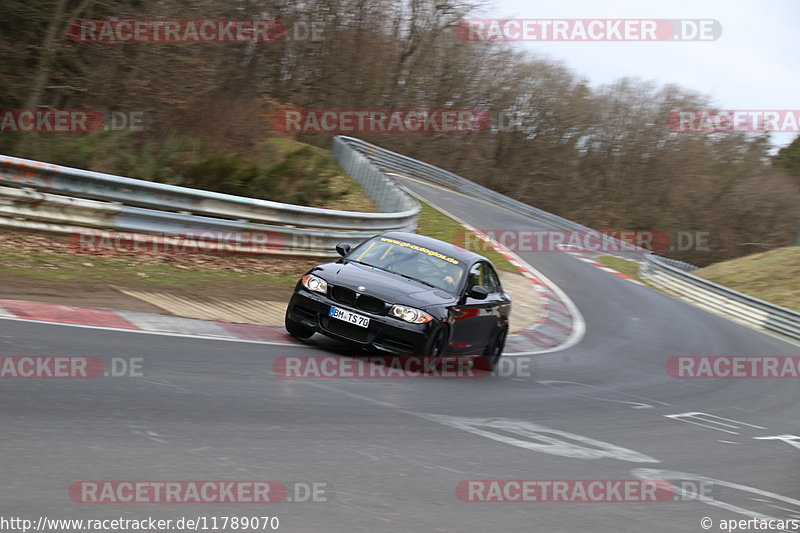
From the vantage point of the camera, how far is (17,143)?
1388 centimetres

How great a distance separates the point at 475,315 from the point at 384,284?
143cm

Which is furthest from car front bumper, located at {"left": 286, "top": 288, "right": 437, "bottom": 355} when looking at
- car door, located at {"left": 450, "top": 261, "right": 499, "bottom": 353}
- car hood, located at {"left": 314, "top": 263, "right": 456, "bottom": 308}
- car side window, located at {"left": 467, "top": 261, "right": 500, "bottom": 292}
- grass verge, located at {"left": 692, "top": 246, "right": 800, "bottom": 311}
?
grass verge, located at {"left": 692, "top": 246, "right": 800, "bottom": 311}

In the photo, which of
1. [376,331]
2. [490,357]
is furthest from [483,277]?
[376,331]

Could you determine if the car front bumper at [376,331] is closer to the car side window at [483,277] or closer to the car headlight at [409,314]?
the car headlight at [409,314]

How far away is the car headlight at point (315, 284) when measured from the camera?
914 cm

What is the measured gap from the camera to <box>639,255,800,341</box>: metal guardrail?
2286cm

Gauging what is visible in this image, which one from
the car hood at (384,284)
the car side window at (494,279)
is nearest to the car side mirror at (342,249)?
the car hood at (384,284)

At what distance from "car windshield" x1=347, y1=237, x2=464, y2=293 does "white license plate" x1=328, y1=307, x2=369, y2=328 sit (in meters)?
1.19

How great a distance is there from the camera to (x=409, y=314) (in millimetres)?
8922

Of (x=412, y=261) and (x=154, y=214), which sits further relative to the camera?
(x=154, y=214)

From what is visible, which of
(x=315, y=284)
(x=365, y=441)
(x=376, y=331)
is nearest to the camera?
(x=365, y=441)

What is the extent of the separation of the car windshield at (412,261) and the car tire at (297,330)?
1.18 meters

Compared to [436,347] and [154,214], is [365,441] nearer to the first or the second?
[436,347]

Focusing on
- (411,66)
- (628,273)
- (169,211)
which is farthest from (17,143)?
(411,66)
